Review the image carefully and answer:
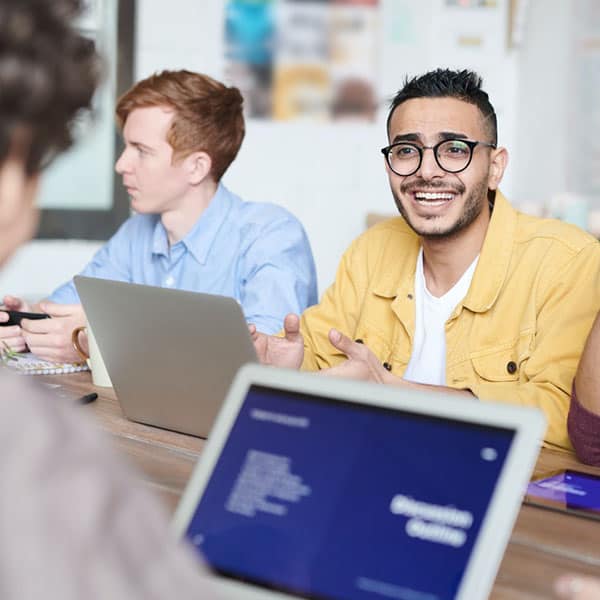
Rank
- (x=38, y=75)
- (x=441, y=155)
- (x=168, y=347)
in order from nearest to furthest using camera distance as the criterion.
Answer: (x=38, y=75)
(x=168, y=347)
(x=441, y=155)

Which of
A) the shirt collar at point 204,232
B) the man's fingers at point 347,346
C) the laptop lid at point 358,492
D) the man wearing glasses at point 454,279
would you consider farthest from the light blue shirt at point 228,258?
the laptop lid at point 358,492

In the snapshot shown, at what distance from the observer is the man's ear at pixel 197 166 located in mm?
2826

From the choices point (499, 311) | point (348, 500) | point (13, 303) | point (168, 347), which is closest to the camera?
point (348, 500)

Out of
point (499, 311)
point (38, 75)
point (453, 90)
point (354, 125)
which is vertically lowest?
point (354, 125)

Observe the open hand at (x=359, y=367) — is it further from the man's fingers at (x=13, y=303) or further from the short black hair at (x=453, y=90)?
the man's fingers at (x=13, y=303)

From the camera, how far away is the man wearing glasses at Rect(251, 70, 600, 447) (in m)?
1.99

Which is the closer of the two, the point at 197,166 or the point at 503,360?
the point at 503,360

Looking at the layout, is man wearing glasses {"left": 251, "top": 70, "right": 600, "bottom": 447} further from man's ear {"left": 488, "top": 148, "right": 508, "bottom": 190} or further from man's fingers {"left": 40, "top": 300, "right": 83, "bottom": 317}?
man's fingers {"left": 40, "top": 300, "right": 83, "bottom": 317}

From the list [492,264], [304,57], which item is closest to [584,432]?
[492,264]

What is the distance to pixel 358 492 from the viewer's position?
0.89 metres

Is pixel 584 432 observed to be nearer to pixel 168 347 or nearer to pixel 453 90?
pixel 168 347

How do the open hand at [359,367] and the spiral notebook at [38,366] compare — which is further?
the spiral notebook at [38,366]

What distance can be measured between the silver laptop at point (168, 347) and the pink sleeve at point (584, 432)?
531mm

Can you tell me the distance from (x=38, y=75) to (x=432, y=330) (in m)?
1.63
